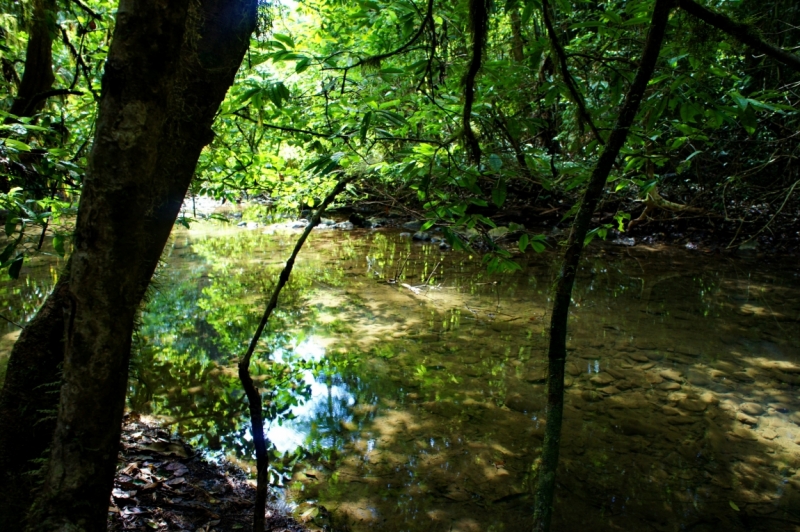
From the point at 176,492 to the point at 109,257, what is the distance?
2116mm

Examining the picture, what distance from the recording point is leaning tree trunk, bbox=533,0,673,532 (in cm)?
163

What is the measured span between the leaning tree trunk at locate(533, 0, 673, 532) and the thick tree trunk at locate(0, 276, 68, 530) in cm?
184

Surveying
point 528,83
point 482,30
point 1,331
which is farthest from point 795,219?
point 1,331

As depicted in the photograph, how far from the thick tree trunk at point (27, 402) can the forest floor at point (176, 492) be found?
16.8 inches

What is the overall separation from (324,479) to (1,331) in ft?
14.7

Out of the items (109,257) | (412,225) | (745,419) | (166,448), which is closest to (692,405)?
(745,419)

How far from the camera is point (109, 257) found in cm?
124

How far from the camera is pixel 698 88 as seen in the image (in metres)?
2.11

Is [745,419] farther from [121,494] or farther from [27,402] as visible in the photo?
[27,402]

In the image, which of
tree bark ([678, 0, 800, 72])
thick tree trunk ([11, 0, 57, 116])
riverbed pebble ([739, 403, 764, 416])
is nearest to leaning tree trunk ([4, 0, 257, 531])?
tree bark ([678, 0, 800, 72])

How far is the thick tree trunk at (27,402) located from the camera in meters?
1.88

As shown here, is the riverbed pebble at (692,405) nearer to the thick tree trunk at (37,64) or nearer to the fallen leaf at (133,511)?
the fallen leaf at (133,511)

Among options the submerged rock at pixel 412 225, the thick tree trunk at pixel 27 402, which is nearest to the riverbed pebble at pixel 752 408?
the thick tree trunk at pixel 27 402

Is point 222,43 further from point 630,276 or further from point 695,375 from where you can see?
point 630,276
